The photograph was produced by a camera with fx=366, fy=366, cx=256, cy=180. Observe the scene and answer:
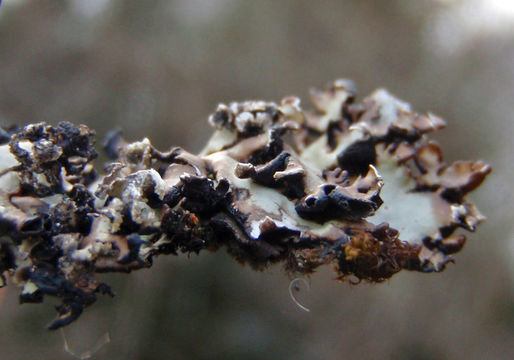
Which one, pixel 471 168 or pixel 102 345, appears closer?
pixel 471 168

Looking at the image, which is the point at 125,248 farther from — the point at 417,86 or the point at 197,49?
the point at 417,86

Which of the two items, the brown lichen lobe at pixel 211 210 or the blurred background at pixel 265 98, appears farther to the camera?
the blurred background at pixel 265 98

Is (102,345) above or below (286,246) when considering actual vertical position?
below

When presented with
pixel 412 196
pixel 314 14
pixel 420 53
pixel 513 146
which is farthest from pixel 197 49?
pixel 513 146

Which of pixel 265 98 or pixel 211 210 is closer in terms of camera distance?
pixel 211 210

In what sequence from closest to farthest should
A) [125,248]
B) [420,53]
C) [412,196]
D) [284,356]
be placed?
[125,248] → [412,196] → [284,356] → [420,53]
